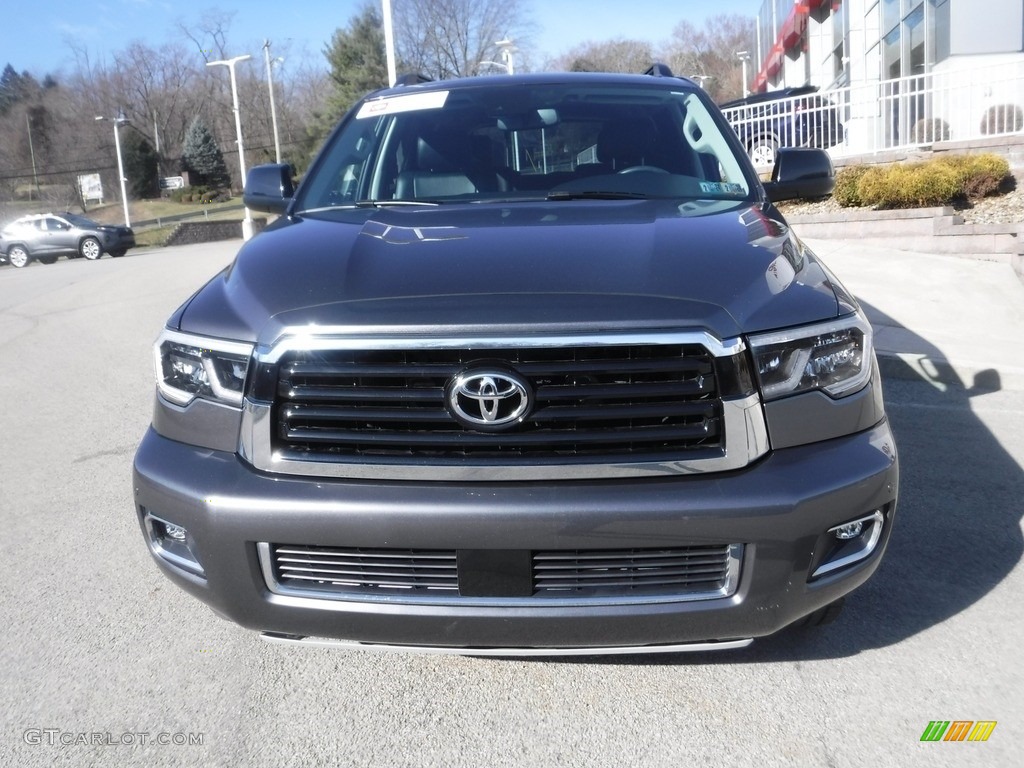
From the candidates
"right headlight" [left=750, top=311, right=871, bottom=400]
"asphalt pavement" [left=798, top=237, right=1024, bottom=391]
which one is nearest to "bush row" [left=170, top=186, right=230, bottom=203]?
"asphalt pavement" [left=798, top=237, right=1024, bottom=391]

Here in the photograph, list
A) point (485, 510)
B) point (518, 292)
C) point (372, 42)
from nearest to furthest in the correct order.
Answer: point (485, 510) → point (518, 292) → point (372, 42)

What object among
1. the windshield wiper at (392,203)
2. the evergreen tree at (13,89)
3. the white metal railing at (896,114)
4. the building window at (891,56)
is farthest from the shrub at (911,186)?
the evergreen tree at (13,89)

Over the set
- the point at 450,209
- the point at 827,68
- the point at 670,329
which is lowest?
the point at 670,329

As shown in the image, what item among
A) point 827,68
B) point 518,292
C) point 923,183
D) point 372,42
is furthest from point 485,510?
point 372,42

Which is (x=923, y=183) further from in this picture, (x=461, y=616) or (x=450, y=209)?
(x=461, y=616)

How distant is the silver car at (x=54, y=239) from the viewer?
34.2m

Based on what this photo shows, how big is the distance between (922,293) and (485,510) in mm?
8004

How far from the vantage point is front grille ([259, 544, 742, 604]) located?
237cm

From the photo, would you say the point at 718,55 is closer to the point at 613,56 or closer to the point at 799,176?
the point at 613,56

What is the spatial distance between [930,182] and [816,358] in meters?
10.3

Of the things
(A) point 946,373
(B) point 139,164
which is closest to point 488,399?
(A) point 946,373

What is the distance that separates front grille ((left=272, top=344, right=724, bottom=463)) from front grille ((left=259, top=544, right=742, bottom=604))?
240 mm

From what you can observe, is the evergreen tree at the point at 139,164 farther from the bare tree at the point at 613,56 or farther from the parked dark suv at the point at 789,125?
the parked dark suv at the point at 789,125

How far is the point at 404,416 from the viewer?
7.97ft
